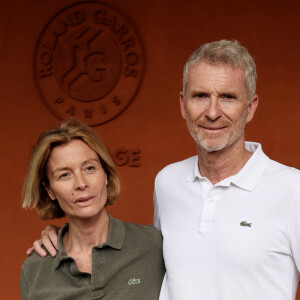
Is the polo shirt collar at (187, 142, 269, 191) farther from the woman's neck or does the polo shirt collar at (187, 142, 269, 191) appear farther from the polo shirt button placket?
the woman's neck

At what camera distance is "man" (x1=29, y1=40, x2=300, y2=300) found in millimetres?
1778

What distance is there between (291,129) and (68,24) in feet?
5.64

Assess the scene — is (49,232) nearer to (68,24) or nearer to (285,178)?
(285,178)

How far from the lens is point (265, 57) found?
Answer: 12.3ft

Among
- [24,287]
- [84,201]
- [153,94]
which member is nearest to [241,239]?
[84,201]

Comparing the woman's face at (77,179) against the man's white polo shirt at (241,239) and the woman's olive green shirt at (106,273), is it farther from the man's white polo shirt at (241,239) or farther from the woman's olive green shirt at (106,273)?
the man's white polo shirt at (241,239)

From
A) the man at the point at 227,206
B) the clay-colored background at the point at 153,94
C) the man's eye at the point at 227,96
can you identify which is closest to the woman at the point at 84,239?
the man at the point at 227,206

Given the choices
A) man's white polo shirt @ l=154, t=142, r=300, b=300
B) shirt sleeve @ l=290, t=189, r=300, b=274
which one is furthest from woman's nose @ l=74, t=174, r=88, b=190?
shirt sleeve @ l=290, t=189, r=300, b=274

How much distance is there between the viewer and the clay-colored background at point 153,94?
3.73 m

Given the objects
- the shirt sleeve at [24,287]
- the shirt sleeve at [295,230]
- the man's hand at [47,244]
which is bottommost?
the shirt sleeve at [24,287]

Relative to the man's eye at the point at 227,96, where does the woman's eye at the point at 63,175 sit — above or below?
below

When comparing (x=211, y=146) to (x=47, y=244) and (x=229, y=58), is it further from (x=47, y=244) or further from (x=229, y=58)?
(x=47, y=244)

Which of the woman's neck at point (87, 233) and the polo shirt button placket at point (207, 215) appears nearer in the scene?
the polo shirt button placket at point (207, 215)

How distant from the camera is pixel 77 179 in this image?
1994 millimetres
